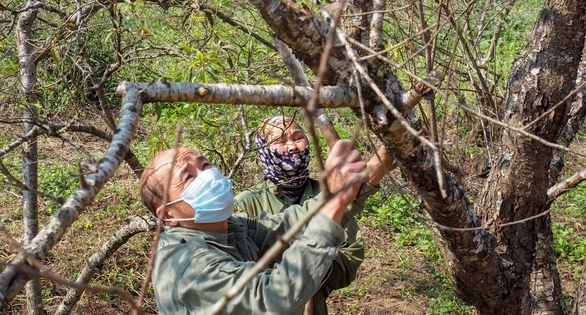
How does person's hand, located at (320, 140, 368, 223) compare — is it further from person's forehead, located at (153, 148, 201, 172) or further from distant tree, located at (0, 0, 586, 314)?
person's forehead, located at (153, 148, 201, 172)

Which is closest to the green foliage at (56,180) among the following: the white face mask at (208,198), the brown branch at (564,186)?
the white face mask at (208,198)

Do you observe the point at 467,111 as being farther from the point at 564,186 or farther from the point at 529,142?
the point at 564,186

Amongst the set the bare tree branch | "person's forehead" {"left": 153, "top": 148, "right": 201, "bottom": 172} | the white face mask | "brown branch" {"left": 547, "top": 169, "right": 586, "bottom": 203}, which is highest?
"brown branch" {"left": 547, "top": 169, "right": 586, "bottom": 203}

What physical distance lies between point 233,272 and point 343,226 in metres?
0.99

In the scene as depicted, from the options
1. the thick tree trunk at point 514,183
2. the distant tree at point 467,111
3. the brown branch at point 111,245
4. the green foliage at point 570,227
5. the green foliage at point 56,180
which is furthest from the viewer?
the green foliage at point 56,180

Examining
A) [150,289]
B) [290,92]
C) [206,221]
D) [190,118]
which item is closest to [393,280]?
[150,289]

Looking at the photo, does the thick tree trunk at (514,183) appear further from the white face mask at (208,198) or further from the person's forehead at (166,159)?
the person's forehead at (166,159)

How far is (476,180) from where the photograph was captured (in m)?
7.01

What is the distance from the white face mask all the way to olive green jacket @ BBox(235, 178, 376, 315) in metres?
0.43

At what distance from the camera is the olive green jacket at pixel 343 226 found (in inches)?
119

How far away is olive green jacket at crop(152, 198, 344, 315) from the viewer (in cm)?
214

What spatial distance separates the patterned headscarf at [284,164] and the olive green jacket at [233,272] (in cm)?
101

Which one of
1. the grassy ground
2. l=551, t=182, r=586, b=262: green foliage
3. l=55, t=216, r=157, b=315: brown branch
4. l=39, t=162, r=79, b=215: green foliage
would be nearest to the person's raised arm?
l=55, t=216, r=157, b=315: brown branch

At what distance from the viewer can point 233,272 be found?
2.22m
